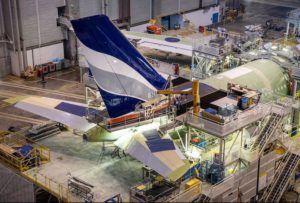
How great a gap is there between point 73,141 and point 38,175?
5740mm

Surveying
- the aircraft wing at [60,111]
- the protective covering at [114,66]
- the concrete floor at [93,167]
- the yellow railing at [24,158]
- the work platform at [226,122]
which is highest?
the protective covering at [114,66]

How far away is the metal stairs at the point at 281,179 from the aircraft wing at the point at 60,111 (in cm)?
1358

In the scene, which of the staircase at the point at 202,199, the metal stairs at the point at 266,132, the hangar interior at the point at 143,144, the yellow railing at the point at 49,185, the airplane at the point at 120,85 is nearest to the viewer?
the staircase at the point at 202,199

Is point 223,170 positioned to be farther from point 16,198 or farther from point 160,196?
point 16,198

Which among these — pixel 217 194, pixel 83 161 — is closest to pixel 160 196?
pixel 217 194

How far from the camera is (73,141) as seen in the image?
4341 cm

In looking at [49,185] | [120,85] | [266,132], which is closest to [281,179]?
[266,132]

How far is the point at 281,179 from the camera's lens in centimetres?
4169

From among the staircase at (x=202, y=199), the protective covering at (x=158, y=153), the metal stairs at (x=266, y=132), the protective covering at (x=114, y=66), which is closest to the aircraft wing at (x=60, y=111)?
the protective covering at (x=158, y=153)

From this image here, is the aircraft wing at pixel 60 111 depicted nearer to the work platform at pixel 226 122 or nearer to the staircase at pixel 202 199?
the work platform at pixel 226 122

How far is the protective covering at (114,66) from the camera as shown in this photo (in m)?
36.8

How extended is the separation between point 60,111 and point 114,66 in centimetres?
677

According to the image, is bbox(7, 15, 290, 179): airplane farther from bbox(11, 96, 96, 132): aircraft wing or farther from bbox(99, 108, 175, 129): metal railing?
bbox(99, 108, 175, 129): metal railing

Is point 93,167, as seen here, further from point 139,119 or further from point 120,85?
point 120,85
